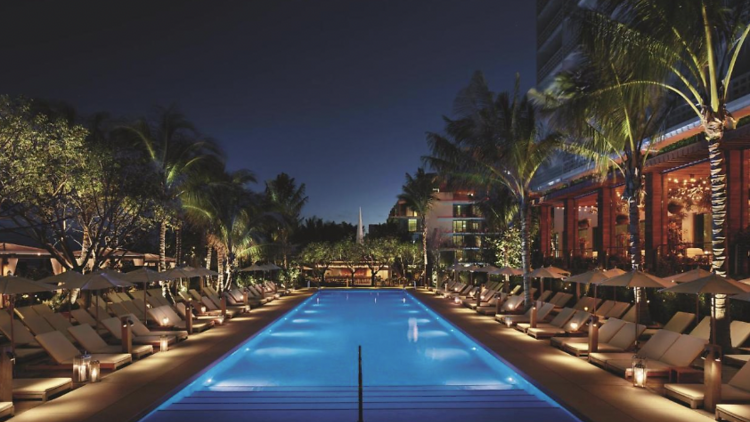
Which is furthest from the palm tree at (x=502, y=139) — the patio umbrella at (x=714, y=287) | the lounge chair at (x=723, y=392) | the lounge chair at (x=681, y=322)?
the lounge chair at (x=723, y=392)

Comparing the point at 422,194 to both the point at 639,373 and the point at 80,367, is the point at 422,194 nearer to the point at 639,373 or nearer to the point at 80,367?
the point at 639,373

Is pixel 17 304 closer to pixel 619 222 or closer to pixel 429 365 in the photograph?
pixel 429 365

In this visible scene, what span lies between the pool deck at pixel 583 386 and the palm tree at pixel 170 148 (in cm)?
1223

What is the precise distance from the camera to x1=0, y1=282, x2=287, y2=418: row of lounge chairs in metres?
8.08

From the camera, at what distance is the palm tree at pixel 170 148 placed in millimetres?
19812

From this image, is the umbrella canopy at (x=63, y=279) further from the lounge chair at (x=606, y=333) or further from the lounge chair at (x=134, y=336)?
the lounge chair at (x=606, y=333)

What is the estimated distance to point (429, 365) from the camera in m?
12.4

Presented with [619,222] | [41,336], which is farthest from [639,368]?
[619,222]

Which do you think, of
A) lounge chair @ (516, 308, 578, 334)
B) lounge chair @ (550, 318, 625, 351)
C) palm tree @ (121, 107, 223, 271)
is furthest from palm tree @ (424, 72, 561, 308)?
palm tree @ (121, 107, 223, 271)

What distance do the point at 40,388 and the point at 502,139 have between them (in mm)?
14040

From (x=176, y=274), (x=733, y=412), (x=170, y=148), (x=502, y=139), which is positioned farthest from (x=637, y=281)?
(x=170, y=148)

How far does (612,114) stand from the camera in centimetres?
1357

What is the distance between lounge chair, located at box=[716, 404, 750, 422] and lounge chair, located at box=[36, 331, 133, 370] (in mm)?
8792

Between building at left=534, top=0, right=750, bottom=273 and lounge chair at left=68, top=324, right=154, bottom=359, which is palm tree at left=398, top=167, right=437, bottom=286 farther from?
lounge chair at left=68, top=324, right=154, bottom=359
